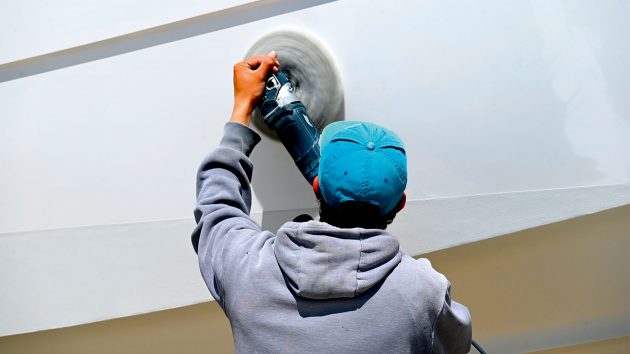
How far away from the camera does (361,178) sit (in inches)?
36.8

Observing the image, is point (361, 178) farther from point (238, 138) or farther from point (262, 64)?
point (262, 64)

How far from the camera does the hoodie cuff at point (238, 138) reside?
47.5 inches

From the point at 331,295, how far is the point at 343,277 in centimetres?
3

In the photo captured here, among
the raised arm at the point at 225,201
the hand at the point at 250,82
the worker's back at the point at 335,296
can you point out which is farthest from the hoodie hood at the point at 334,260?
the hand at the point at 250,82

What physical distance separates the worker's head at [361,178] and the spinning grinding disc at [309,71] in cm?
49

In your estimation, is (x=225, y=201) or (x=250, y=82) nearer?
(x=225, y=201)

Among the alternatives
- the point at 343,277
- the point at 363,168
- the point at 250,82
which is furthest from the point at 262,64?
the point at 343,277

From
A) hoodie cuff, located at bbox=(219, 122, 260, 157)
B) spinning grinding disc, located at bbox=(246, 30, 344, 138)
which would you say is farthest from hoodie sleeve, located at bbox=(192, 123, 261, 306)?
spinning grinding disc, located at bbox=(246, 30, 344, 138)

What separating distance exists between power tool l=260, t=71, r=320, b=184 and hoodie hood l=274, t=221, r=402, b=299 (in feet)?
1.49

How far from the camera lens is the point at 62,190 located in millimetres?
1673

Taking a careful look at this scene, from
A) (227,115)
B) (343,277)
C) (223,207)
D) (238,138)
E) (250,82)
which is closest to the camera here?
(343,277)

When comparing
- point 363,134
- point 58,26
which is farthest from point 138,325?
point 363,134

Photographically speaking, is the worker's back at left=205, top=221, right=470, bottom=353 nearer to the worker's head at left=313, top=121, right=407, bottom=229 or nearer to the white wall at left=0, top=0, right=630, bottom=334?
the worker's head at left=313, top=121, right=407, bottom=229

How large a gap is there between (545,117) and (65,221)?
1.21 m
